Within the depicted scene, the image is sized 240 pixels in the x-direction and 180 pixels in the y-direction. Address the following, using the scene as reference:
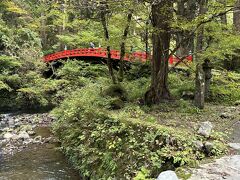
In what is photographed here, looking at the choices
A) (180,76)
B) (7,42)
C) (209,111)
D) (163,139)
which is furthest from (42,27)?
(163,139)

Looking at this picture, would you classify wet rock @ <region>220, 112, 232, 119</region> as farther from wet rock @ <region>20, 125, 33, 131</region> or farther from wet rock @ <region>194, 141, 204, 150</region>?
wet rock @ <region>20, 125, 33, 131</region>

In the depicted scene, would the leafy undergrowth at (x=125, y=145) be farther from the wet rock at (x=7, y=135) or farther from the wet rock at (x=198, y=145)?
the wet rock at (x=7, y=135)

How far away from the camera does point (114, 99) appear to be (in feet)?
34.4

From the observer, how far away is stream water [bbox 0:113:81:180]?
27.4 ft

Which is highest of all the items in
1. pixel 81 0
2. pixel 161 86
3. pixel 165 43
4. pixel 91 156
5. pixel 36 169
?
pixel 81 0

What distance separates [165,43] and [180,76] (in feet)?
15.4

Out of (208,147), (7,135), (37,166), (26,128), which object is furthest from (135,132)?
(26,128)

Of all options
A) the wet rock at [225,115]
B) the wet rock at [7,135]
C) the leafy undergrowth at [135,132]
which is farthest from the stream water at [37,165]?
the wet rock at [225,115]

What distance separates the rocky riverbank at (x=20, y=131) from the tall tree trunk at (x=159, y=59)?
443cm

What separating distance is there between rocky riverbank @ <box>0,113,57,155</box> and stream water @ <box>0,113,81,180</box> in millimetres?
559

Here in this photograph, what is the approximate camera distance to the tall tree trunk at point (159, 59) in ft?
30.9

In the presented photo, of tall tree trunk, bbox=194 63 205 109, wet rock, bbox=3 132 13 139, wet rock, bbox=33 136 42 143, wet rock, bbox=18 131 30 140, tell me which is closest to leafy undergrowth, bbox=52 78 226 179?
tall tree trunk, bbox=194 63 205 109

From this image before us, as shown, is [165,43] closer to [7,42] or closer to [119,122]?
[119,122]

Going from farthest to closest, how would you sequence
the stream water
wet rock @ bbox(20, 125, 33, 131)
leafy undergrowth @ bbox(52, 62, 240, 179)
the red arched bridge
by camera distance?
1. the red arched bridge
2. wet rock @ bbox(20, 125, 33, 131)
3. the stream water
4. leafy undergrowth @ bbox(52, 62, 240, 179)
